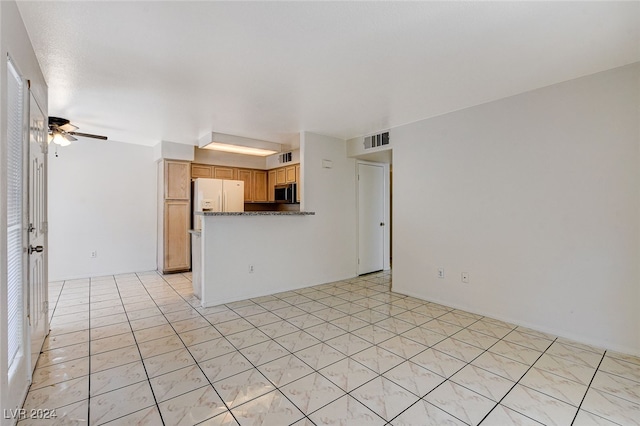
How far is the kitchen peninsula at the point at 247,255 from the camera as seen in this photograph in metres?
3.61

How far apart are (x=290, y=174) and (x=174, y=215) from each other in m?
2.26

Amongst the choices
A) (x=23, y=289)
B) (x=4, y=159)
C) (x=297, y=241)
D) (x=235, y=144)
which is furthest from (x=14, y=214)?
(x=235, y=144)

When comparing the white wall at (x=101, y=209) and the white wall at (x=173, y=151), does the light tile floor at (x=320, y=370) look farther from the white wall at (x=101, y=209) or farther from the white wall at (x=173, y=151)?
the white wall at (x=173, y=151)

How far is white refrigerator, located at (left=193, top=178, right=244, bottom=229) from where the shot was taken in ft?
17.0

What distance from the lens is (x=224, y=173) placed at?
6.01m

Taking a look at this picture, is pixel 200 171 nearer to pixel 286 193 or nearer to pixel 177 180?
pixel 177 180

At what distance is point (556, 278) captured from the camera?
2717mm

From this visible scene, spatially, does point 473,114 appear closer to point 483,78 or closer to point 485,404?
point 483,78

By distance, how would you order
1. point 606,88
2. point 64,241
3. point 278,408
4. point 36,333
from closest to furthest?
1. point 278,408
2. point 36,333
3. point 606,88
4. point 64,241

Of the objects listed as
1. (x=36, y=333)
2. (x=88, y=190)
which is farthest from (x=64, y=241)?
(x=36, y=333)

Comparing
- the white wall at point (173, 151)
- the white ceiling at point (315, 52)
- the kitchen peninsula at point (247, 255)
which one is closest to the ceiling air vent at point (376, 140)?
the white ceiling at point (315, 52)

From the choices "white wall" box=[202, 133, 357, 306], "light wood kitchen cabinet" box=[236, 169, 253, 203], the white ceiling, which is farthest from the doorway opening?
"light wood kitchen cabinet" box=[236, 169, 253, 203]

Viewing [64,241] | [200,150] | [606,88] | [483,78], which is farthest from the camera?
[200,150]

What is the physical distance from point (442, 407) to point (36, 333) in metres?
2.87
